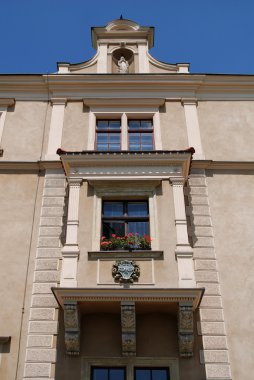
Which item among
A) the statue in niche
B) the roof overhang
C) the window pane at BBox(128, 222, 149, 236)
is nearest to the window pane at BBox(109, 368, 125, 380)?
the window pane at BBox(128, 222, 149, 236)

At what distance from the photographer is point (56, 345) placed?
11383 mm

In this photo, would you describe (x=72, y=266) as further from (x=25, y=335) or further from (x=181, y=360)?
(x=181, y=360)

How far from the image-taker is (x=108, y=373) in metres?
11.1

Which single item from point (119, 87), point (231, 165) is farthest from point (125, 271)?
point (119, 87)

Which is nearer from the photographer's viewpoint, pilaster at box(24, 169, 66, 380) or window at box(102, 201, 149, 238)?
pilaster at box(24, 169, 66, 380)

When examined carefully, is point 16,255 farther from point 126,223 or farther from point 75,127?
point 75,127

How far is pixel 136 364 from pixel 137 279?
1.96 meters

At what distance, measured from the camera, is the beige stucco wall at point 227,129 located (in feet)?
50.7

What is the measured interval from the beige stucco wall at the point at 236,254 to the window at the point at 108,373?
8.60 ft

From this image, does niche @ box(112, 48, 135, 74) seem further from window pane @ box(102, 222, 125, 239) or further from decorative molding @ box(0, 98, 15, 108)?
window pane @ box(102, 222, 125, 239)

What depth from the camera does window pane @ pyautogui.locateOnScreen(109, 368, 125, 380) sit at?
11039 millimetres

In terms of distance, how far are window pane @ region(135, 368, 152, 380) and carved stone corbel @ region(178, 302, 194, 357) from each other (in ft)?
2.91

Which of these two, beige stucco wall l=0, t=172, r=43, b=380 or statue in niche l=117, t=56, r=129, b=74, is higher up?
statue in niche l=117, t=56, r=129, b=74

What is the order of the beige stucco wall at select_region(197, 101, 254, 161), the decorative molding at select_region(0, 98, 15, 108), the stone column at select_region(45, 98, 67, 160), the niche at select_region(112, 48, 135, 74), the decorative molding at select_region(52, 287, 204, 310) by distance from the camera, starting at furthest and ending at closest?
the niche at select_region(112, 48, 135, 74) → the decorative molding at select_region(0, 98, 15, 108) → the beige stucco wall at select_region(197, 101, 254, 161) → the stone column at select_region(45, 98, 67, 160) → the decorative molding at select_region(52, 287, 204, 310)
